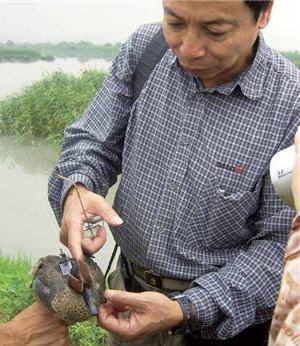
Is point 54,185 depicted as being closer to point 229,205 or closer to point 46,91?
point 229,205

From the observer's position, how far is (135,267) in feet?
7.84

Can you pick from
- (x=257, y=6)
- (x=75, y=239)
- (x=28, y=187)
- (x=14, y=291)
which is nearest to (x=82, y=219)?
(x=75, y=239)

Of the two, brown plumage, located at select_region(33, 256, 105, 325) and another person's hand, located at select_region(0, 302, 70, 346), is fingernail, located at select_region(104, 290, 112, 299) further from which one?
another person's hand, located at select_region(0, 302, 70, 346)

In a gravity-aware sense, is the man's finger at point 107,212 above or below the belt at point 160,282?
above

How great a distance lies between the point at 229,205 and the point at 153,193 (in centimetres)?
28

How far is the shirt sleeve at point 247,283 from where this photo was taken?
2.07 m

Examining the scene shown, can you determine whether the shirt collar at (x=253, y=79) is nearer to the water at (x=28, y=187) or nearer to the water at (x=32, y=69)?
the water at (x=28, y=187)

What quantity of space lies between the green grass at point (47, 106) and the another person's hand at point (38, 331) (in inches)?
215

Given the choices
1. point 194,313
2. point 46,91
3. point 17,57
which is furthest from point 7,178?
point 194,313

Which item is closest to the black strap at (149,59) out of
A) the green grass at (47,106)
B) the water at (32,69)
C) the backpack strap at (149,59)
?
the backpack strap at (149,59)

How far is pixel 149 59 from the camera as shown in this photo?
7.48 ft

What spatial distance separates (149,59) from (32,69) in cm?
709

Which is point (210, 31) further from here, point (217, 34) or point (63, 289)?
point (63, 289)

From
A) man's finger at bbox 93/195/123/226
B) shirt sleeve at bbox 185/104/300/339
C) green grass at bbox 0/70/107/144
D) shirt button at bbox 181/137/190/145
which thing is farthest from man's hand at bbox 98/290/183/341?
green grass at bbox 0/70/107/144
